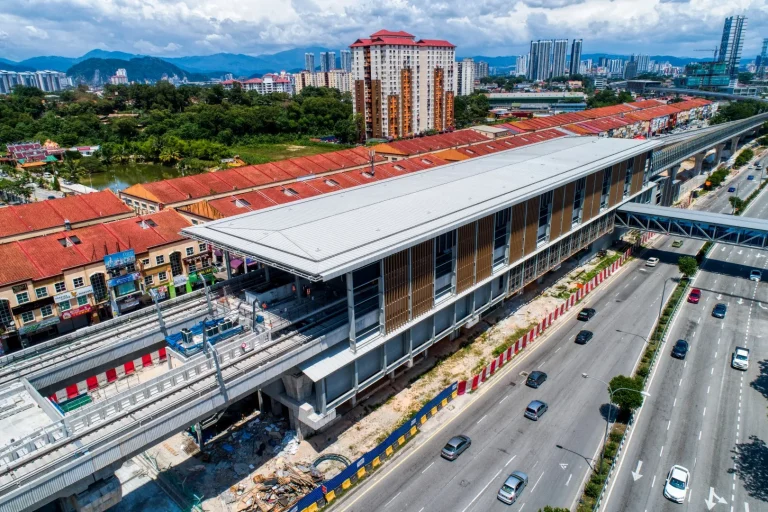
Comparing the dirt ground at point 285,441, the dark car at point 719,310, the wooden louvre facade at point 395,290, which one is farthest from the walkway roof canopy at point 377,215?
the dark car at point 719,310

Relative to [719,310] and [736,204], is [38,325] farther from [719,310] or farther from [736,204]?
[736,204]

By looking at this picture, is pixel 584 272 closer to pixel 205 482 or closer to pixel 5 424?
pixel 205 482

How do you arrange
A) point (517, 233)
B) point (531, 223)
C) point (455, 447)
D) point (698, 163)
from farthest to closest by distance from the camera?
point (698, 163)
point (531, 223)
point (517, 233)
point (455, 447)

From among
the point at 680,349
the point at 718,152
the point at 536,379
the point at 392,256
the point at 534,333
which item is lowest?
the point at 534,333

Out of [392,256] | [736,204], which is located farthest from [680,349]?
[736,204]

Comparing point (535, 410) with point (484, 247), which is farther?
point (484, 247)

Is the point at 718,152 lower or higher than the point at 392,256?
lower

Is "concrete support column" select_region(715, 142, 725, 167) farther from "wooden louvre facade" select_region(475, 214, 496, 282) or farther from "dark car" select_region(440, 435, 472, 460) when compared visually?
"dark car" select_region(440, 435, 472, 460)
